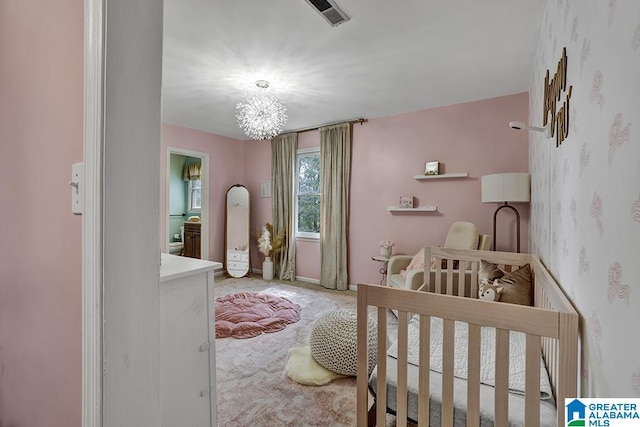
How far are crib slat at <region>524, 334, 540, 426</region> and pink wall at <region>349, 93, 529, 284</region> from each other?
2571mm

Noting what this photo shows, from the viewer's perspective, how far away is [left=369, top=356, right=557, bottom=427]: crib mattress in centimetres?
108

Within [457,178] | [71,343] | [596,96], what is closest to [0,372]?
[71,343]

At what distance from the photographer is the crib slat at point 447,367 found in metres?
1.07

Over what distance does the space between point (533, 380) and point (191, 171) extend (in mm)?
6607

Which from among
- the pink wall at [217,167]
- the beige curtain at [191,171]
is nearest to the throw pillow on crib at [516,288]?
the pink wall at [217,167]

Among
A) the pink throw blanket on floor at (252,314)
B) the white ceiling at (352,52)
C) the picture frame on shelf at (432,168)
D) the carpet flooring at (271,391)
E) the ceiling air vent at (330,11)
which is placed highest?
the white ceiling at (352,52)

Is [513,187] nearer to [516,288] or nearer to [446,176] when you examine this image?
[446,176]

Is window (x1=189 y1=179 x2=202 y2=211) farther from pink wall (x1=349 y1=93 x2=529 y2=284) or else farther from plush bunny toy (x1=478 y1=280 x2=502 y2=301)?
plush bunny toy (x1=478 y1=280 x2=502 y2=301)

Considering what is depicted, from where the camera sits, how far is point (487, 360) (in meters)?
1.42

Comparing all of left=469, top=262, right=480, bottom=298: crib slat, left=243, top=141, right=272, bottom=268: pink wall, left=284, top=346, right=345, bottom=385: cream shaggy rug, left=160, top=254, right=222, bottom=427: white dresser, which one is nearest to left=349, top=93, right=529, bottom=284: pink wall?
left=469, top=262, right=480, bottom=298: crib slat

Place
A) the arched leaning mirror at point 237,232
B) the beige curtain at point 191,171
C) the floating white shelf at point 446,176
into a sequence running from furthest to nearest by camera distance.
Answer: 1. the beige curtain at point 191,171
2. the arched leaning mirror at point 237,232
3. the floating white shelf at point 446,176

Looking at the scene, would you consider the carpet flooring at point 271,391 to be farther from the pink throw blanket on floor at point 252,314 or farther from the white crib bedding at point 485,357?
the white crib bedding at point 485,357

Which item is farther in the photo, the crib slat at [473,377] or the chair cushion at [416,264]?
the chair cushion at [416,264]

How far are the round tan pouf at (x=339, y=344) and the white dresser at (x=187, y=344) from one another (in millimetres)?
964
